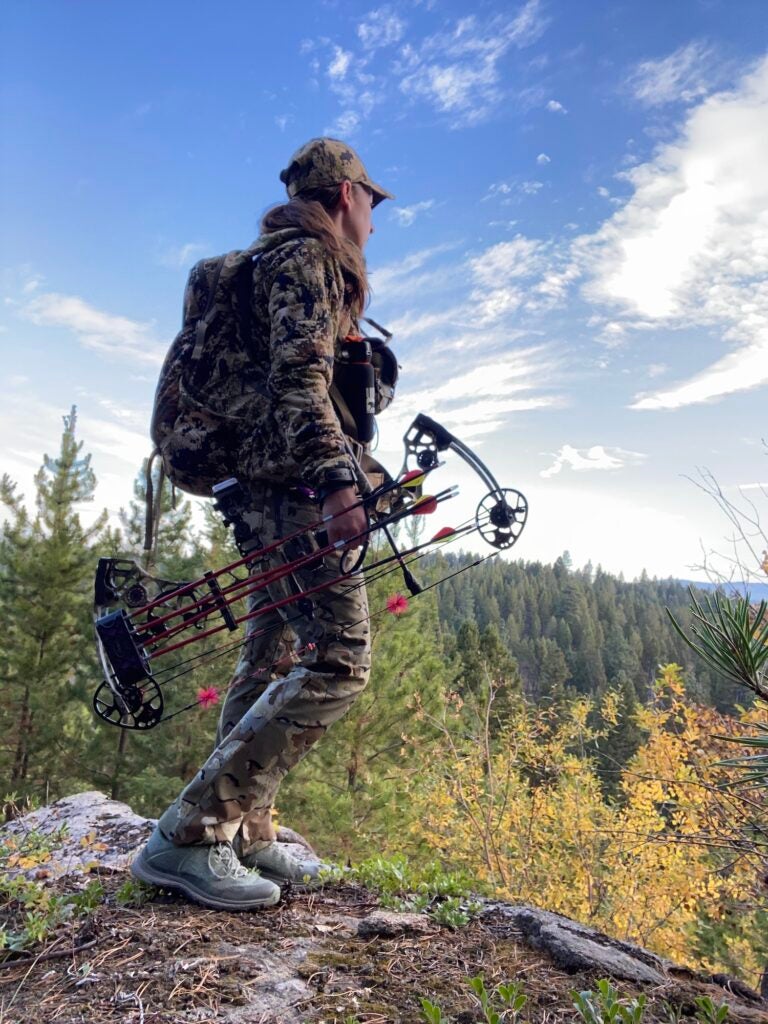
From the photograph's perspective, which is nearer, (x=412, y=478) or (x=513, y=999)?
(x=513, y=999)

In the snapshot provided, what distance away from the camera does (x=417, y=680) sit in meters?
12.8

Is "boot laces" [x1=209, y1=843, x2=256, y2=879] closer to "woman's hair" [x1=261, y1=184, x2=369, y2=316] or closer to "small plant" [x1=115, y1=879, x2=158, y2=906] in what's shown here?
"small plant" [x1=115, y1=879, x2=158, y2=906]

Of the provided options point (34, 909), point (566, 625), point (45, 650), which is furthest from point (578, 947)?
point (566, 625)

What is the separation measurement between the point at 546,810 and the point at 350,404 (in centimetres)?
1199

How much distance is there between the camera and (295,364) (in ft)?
7.54

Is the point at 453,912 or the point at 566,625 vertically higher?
the point at 566,625

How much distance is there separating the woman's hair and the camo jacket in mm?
66

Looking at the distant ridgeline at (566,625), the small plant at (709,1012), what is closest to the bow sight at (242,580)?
the small plant at (709,1012)

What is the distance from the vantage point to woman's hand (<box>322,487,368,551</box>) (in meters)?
2.27

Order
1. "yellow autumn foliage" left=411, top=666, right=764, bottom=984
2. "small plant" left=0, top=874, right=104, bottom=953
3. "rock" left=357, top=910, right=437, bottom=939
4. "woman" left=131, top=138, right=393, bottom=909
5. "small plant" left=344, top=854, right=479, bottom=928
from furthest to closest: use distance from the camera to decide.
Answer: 1. "yellow autumn foliage" left=411, top=666, right=764, bottom=984
2. "small plant" left=344, top=854, right=479, bottom=928
3. "woman" left=131, top=138, right=393, bottom=909
4. "rock" left=357, top=910, right=437, bottom=939
5. "small plant" left=0, top=874, right=104, bottom=953

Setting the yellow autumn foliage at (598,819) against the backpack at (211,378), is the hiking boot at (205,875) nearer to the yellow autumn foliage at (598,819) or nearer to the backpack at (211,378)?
the backpack at (211,378)

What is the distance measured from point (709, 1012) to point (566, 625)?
300 ft

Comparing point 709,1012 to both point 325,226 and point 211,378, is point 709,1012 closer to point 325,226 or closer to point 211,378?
point 211,378

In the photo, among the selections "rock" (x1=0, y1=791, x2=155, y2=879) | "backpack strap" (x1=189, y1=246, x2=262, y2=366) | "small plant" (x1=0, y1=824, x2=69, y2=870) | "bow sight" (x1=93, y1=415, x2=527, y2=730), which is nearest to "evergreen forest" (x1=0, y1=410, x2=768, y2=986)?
"rock" (x1=0, y1=791, x2=155, y2=879)
